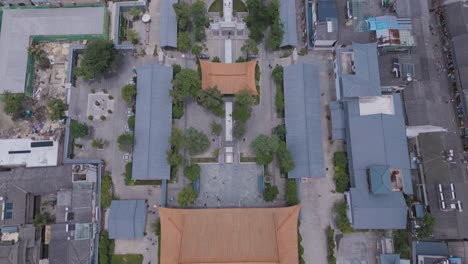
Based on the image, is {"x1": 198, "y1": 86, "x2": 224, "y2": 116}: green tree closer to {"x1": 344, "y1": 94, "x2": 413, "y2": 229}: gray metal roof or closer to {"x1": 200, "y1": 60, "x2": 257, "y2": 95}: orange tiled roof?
{"x1": 200, "y1": 60, "x2": 257, "y2": 95}: orange tiled roof

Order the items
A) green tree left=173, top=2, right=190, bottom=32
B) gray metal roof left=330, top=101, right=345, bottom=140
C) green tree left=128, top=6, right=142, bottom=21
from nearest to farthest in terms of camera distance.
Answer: gray metal roof left=330, top=101, right=345, bottom=140
green tree left=173, top=2, right=190, bottom=32
green tree left=128, top=6, right=142, bottom=21

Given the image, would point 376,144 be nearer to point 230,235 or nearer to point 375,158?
point 375,158

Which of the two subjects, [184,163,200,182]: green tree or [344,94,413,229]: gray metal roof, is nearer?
[344,94,413,229]: gray metal roof

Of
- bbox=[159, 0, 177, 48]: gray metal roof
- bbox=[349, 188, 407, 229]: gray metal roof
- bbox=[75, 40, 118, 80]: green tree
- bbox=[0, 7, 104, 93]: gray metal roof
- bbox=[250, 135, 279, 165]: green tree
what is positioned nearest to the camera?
bbox=[349, 188, 407, 229]: gray metal roof

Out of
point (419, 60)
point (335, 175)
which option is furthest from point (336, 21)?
point (335, 175)

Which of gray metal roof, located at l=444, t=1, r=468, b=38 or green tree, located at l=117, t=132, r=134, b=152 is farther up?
gray metal roof, located at l=444, t=1, r=468, b=38

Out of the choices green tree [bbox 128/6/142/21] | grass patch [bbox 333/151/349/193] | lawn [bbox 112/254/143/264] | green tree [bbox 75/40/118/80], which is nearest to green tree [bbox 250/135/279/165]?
grass patch [bbox 333/151/349/193]
